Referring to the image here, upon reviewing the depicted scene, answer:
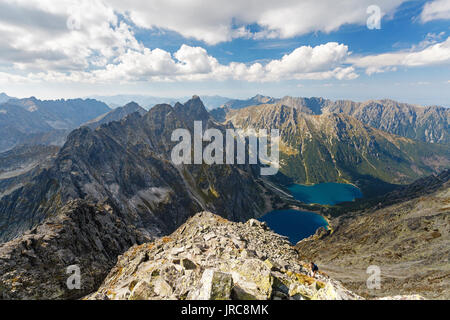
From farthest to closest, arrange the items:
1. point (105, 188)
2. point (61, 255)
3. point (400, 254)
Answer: point (105, 188) → point (400, 254) → point (61, 255)

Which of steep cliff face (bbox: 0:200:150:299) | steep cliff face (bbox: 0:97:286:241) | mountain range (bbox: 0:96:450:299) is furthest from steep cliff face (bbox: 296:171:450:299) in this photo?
steep cliff face (bbox: 0:97:286:241)

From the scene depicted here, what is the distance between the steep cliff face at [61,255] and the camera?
31531 millimetres

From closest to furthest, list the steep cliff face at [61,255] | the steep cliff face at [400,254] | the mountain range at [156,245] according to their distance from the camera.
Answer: the mountain range at [156,245] < the steep cliff face at [61,255] < the steep cliff face at [400,254]

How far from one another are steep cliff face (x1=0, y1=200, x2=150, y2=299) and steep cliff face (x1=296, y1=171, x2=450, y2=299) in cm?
6388

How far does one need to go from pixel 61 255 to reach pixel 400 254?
104 meters

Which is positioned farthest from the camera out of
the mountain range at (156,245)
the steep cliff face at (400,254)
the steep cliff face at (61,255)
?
the steep cliff face at (400,254)

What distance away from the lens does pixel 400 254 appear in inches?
3147

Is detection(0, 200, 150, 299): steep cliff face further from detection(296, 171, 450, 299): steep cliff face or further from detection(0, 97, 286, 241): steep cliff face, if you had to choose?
detection(296, 171, 450, 299): steep cliff face

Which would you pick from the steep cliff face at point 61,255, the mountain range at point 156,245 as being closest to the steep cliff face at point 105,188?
the mountain range at point 156,245

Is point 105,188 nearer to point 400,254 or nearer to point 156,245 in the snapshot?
point 156,245

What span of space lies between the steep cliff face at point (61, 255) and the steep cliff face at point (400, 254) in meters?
63.9

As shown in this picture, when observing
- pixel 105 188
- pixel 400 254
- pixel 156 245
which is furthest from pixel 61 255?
pixel 400 254

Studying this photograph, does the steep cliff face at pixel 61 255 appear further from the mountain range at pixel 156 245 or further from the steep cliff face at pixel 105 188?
the steep cliff face at pixel 105 188
